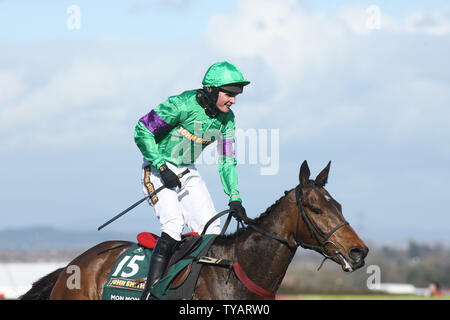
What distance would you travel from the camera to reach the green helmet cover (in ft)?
21.4

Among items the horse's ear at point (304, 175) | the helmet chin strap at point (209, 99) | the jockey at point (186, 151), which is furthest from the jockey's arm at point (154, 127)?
the horse's ear at point (304, 175)

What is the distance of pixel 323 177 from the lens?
20.0 feet

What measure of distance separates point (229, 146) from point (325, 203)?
4.87 ft

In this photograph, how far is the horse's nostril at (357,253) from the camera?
561 cm

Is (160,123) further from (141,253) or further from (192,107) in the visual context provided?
(141,253)

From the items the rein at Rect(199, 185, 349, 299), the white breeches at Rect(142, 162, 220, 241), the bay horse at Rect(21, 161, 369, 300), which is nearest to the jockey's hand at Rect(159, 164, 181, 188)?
the white breeches at Rect(142, 162, 220, 241)

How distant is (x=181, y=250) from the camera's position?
6402 millimetres

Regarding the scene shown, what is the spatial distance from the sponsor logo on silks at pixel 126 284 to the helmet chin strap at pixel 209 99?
1.78m

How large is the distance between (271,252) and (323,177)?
0.81 meters

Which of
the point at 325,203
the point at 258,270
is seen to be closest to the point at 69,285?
the point at 258,270

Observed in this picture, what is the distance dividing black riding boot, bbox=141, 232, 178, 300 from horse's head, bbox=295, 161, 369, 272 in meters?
1.24

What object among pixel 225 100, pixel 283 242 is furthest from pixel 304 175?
pixel 225 100

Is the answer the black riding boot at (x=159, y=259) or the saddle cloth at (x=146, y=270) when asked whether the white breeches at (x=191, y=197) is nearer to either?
the saddle cloth at (x=146, y=270)
